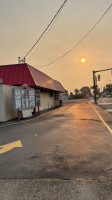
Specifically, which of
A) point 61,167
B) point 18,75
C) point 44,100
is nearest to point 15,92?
point 18,75

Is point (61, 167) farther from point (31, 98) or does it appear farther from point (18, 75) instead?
point (18, 75)

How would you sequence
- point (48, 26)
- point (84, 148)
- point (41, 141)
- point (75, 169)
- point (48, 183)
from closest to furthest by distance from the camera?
point (48, 183)
point (75, 169)
point (84, 148)
point (41, 141)
point (48, 26)

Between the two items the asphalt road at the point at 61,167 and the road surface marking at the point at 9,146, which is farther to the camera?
the road surface marking at the point at 9,146

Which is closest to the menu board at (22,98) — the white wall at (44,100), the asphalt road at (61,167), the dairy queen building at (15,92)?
the dairy queen building at (15,92)

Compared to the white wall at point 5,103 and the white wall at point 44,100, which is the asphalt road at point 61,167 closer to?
the white wall at point 5,103

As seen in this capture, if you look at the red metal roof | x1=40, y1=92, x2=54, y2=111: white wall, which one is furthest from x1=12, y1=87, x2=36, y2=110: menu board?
x1=40, y1=92, x2=54, y2=111: white wall

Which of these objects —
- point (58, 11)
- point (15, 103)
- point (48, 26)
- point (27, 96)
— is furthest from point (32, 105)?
point (58, 11)

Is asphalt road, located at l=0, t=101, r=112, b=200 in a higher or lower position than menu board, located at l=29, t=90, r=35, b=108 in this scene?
lower

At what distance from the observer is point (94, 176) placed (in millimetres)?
3684

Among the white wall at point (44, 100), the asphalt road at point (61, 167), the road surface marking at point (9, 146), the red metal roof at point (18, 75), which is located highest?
the red metal roof at point (18, 75)

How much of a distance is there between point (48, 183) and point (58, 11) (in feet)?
38.4

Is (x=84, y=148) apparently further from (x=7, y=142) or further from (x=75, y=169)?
(x=7, y=142)

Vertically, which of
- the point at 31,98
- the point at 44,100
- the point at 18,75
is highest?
the point at 18,75

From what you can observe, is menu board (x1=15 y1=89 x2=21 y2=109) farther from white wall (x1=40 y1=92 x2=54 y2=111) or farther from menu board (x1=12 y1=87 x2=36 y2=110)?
white wall (x1=40 y1=92 x2=54 y2=111)
